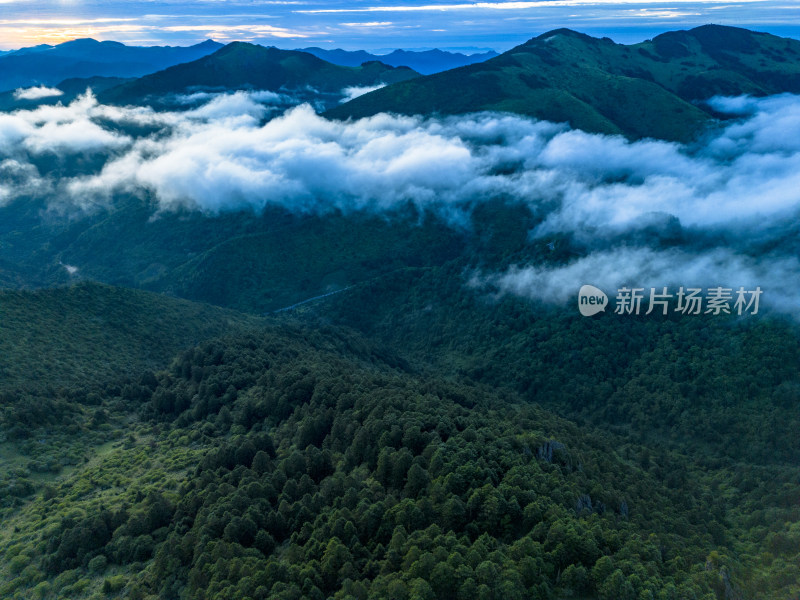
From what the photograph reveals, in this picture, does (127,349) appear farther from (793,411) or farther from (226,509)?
(793,411)

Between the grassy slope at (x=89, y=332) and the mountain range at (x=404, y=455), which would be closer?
the mountain range at (x=404, y=455)

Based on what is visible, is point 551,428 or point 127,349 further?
point 127,349

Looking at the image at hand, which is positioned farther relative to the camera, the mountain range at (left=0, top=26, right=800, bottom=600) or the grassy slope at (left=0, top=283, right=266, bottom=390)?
the grassy slope at (left=0, top=283, right=266, bottom=390)

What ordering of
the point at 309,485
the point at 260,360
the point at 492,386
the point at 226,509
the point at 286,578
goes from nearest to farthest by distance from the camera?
1. the point at 286,578
2. the point at 226,509
3. the point at 309,485
4. the point at 260,360
5. the point at 492,386

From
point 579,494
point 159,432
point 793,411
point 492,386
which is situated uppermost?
point 579,494

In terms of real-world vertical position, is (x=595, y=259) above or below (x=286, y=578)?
below

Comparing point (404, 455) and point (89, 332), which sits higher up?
point (404, 455)

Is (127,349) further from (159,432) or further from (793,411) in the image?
(793,411)

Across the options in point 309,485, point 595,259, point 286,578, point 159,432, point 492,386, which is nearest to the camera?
point 286,578

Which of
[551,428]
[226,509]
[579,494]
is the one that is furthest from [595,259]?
[226,509]

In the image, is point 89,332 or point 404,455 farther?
point 89,332
